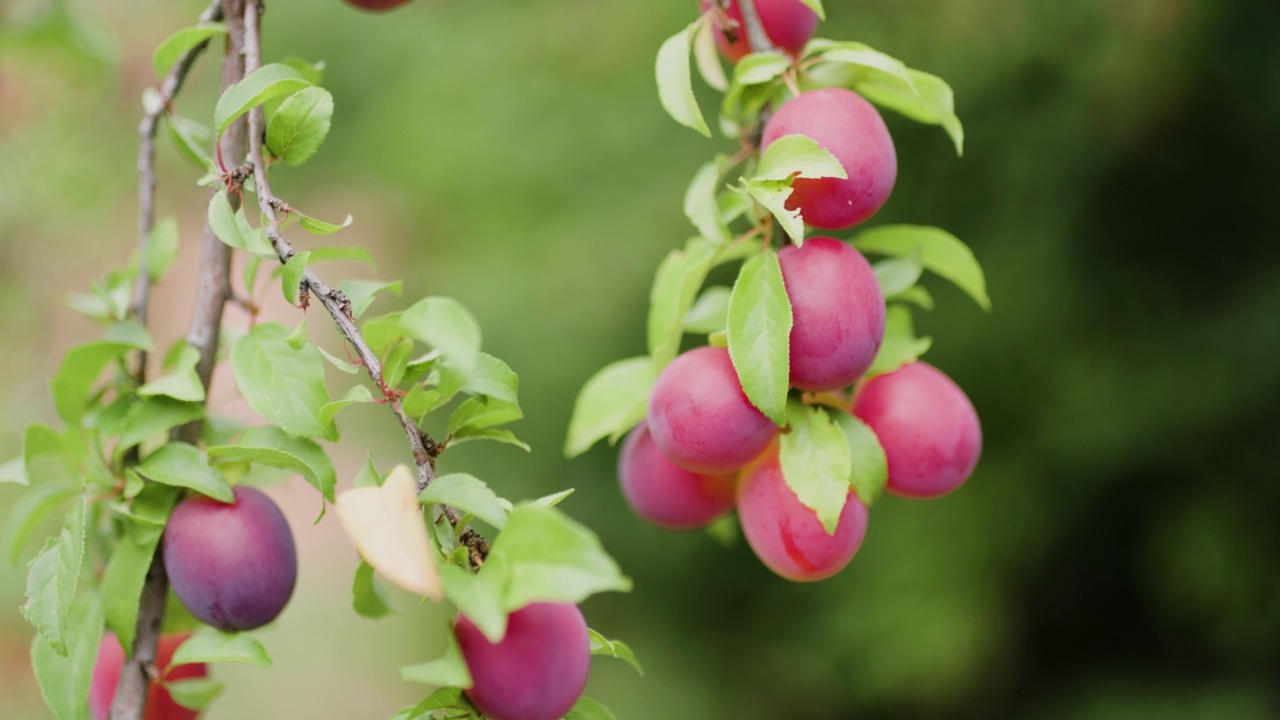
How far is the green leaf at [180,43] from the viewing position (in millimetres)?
483

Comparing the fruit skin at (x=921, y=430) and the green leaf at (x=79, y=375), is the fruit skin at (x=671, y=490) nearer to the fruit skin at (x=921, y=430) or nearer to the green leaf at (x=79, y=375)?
the fruit skin at (x=921, y=430)

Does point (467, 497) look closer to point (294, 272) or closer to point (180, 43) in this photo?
point (294, 272)

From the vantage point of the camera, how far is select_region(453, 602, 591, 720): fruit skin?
0.36 m

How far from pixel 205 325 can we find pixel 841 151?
0.31 meters

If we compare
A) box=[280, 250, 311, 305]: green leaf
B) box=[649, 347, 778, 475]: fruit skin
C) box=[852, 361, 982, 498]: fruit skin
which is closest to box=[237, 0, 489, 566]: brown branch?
box=[280, 250, 311, 305]: green leaf

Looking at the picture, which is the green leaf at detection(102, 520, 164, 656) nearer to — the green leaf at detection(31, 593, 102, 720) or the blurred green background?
the green leaf at detection(31, 593, 102, 720)

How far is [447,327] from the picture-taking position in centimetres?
31

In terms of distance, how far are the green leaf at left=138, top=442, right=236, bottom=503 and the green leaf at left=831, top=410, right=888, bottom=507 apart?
10.8 inches

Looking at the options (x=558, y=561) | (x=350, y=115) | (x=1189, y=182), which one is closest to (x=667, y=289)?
(x=558, y=561)

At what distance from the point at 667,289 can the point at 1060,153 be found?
91 centimetres

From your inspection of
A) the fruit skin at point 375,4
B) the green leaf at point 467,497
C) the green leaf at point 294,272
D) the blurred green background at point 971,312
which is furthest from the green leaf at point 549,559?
the blurred green background at point 971,312

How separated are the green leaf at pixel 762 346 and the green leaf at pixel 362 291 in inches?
5.2

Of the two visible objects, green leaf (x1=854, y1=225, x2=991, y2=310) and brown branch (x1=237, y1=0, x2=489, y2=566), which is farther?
green leaf (x1=854, y1=225, x2=991, y2=310)

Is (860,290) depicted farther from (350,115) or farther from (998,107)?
(350,115)
